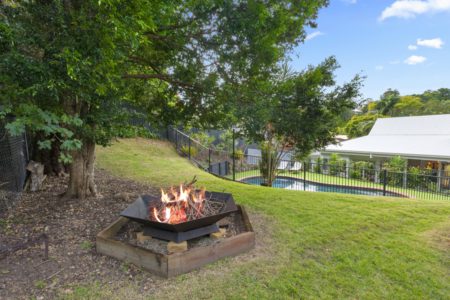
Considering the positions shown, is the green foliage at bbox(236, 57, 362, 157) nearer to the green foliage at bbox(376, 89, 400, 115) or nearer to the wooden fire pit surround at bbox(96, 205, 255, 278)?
the wooden fire pit surround at bbox(96, 205, 255, 278)

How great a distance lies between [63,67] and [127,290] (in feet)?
6.82

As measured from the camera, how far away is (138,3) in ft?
8.59

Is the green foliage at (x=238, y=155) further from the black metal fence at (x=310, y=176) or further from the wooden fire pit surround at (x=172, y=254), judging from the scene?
the wooden fire pit surround at (x=172, y=254)

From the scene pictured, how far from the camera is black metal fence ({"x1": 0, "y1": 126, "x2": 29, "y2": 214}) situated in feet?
13.4

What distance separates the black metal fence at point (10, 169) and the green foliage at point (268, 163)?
832 centimetres

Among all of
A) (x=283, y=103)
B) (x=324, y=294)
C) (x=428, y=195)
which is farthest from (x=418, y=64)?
(x=324, y=294)

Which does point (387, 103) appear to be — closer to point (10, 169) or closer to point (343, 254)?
point (343, 254)

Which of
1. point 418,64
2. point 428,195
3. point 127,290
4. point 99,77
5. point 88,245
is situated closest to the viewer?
point 127,290

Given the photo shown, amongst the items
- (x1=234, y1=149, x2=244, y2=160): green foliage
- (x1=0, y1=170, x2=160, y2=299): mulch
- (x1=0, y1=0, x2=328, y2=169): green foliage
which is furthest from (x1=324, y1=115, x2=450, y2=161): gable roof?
(x1=0, y1=170, x2=160, y2=299): mulch

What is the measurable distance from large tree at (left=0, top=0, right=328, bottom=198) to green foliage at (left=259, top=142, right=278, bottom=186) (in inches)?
260

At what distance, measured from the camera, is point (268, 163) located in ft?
38.0

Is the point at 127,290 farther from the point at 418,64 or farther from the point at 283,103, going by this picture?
the point at 418,64

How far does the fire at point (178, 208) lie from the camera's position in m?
2.96

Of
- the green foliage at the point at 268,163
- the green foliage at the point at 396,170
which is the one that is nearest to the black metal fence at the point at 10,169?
the green foliage at the point at 268,163
